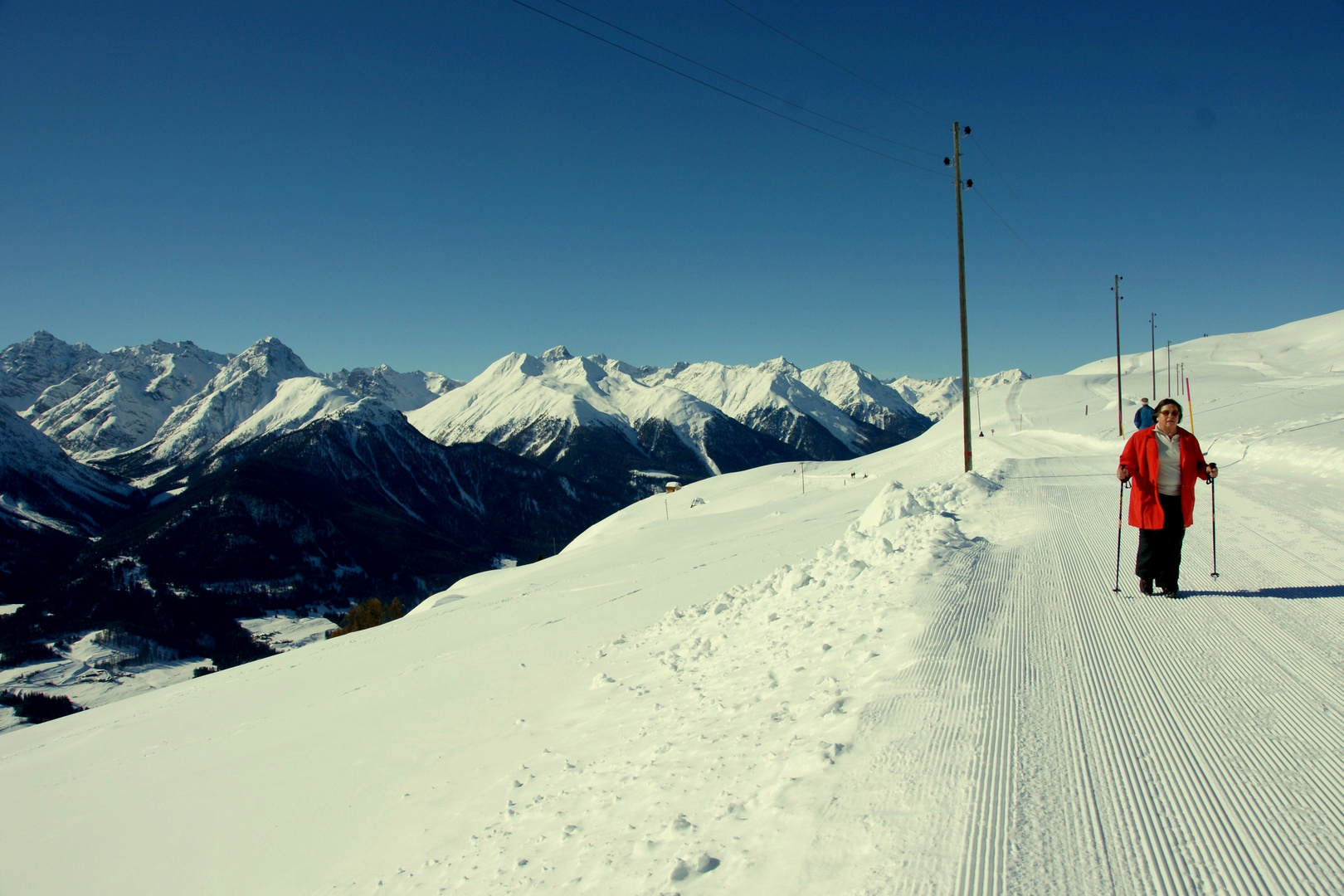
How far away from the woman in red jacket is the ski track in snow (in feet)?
1.18

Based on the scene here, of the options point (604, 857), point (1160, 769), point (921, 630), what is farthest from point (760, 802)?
point (921, 630)

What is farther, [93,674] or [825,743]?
[93,674]

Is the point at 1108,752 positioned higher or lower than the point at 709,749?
higher

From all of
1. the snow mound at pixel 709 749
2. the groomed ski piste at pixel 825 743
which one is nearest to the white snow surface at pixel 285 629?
the groomed ski piste at pixel 825 743

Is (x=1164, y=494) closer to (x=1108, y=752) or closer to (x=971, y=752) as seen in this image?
(x=1108, y=752)

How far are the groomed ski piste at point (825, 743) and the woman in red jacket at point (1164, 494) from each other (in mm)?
353

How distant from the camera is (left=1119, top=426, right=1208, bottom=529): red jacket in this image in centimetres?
707

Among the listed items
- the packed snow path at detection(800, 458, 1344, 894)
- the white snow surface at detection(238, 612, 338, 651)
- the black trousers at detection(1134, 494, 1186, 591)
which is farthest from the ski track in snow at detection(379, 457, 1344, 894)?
the white snow surface at detection(238, 612, 338, 651)

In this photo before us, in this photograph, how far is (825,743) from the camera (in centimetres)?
485

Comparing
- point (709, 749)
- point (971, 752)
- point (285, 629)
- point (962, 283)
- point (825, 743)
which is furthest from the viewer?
point (285, 629)

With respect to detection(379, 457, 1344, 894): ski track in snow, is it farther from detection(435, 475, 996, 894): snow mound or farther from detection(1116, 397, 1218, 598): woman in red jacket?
detection(1116, 397, 1218, 598): woman in red jacket

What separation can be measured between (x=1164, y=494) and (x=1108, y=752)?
4.12 meters

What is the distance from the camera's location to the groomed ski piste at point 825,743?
12.1ft

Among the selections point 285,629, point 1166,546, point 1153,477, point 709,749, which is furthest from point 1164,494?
point 285,629
